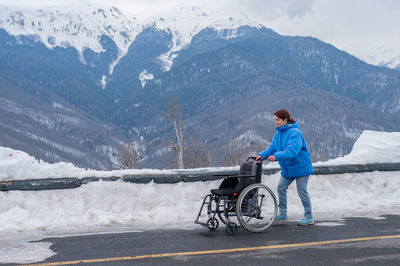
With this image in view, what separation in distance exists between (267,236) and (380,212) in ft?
10.6

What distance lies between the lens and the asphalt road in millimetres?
5215

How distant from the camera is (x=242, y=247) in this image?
19.3 feet

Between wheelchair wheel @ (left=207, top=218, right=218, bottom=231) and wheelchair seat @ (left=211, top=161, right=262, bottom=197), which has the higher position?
wheelchair seat @ (left=211, top=161, right=262, bottom=197)

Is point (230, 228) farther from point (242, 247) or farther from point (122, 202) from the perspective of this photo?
→ point (122, 202)

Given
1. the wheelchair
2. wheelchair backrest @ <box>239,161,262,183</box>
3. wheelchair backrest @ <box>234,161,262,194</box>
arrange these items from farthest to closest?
wheelchair backrest @ <box>239,161,262,183</box> → wheelchair backrest @ <box>234,161,262,194</box> → the wheelchair

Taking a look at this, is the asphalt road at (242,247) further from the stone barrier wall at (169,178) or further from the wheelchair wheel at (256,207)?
the stone barrier wall at (169,178)

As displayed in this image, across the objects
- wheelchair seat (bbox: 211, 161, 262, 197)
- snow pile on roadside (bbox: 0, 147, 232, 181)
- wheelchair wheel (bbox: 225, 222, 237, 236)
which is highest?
snow pile on roadside (bbox: 0, 147, 232, 181)

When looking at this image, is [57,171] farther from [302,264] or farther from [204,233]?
[302,264]

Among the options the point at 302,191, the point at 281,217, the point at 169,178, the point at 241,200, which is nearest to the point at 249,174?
the point at 241,200

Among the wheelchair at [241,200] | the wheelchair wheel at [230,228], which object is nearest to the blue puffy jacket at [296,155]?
the wheelchair at [241,200]

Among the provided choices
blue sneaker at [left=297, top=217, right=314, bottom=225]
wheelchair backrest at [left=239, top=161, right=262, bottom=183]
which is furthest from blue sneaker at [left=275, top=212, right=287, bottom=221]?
wheelchair backrest at [left=239, top=161, right=262, bottom=183]

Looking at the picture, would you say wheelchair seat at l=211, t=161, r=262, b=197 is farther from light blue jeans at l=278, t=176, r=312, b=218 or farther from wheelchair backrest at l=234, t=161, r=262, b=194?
light blue jeans at l=278, t=176, r=312, b=218

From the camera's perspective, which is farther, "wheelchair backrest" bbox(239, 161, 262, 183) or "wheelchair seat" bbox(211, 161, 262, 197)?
"wheelchair backrest" bbox(239, 161, 262, 183)

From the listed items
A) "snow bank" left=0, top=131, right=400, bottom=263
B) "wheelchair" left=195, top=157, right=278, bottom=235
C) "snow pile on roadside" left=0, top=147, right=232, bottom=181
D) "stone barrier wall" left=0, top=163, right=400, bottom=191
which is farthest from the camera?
"snow pile on roadside" left=0, top=147, right=232, bottom=181
